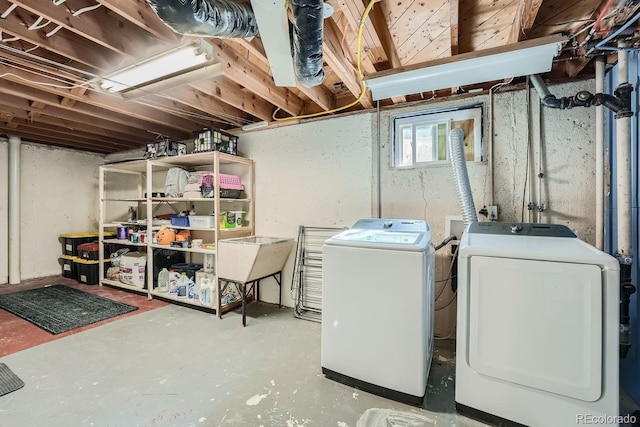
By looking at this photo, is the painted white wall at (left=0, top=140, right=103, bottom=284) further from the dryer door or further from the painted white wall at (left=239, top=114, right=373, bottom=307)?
the dryer door

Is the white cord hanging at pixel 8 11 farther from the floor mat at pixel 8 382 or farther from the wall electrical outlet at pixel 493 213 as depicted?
the wall electrical outlet at pixel 493 213

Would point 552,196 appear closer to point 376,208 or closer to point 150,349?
point 376,208

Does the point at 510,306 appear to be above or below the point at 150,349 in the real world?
above

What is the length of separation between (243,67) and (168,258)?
9.41 ft

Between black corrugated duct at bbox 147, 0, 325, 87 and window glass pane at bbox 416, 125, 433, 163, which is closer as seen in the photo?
black corrugated duct at bbox 147, 0, 325, 87

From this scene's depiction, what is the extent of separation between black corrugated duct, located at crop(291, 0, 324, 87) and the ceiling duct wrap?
10.5 inches

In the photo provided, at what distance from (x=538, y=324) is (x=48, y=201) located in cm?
657

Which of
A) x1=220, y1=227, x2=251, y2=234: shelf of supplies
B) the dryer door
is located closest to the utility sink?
x1=220, y1=227, x2=251, y2=234: shelf of supplies

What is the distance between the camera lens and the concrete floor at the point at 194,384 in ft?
5.31

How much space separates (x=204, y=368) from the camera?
210 centimetres

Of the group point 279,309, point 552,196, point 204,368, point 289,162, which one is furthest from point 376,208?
point 204,368

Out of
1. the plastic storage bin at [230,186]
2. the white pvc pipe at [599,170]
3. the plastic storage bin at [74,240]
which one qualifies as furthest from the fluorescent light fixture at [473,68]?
the plastic storage bin at [74,240]

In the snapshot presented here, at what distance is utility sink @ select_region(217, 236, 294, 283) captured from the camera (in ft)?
9.24

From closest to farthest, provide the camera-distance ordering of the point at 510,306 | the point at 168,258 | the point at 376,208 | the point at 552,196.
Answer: the point at 510,306 → the point at 552,196 → the point at 376,208 → the point at 168,258
